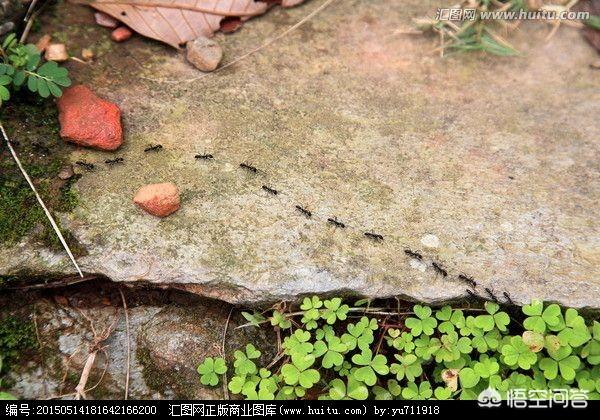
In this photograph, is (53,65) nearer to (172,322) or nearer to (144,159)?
(144,159)

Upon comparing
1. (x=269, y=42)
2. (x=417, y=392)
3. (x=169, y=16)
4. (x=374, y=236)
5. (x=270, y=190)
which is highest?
(x=169, y=16)

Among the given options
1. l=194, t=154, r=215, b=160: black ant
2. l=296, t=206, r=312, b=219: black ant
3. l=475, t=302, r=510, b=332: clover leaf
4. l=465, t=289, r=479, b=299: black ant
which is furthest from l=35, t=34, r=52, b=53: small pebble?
l=475, t=302, r=510, b=332: clover leaf

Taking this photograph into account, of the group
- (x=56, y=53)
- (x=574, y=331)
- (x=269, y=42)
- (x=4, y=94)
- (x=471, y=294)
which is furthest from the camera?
(x=269, y=42)

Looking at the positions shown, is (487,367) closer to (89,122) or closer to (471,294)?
(471,294)

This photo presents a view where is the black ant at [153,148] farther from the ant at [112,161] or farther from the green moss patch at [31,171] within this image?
the green moss patch at [31,171]

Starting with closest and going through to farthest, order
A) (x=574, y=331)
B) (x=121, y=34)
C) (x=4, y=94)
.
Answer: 1. (x=574, y=331)
2. (x=4, y=94)
3. (x=121, y=34)

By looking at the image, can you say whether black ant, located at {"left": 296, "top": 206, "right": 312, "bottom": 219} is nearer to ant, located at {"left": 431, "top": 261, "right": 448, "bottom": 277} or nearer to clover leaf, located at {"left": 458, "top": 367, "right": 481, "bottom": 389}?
ant, located at {"left": 431, "top": 261, "right": 448, "bottom": 277}

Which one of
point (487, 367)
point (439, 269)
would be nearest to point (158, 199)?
point (439, 269)
